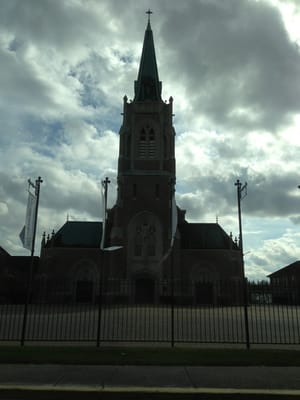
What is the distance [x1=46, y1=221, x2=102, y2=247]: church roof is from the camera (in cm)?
5381

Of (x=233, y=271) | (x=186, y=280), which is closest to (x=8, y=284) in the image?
(x=186, y=280)

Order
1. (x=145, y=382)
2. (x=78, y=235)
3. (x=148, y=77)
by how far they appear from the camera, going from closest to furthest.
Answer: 1. (x=145, y=382)
2. (x=78, y=235)
3. (x=148, y=77)

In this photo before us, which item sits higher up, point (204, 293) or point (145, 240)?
point (145, 240)

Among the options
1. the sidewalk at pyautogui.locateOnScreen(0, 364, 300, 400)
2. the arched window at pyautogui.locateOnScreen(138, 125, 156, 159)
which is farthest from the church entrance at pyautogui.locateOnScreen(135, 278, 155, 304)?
the sidewalk at pyautogui.locateOnScreen(0, 364, 300, 400)

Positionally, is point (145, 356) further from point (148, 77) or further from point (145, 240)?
point (148, 77)

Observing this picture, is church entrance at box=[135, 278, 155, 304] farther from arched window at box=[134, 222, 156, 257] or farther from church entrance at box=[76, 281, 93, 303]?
church entrance at box=[76, 281, 93, 303]

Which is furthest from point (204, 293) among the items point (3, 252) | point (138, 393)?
point (138, 393)

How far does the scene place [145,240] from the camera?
1987 inches

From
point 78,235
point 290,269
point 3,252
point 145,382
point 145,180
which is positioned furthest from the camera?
point 290,269

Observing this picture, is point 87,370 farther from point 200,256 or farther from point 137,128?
point 137,128

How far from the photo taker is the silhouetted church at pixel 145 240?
48.8 metres

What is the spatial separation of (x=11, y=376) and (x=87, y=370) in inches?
67.8

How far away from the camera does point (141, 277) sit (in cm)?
4894

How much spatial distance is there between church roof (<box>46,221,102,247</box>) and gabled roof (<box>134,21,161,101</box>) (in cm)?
2114
